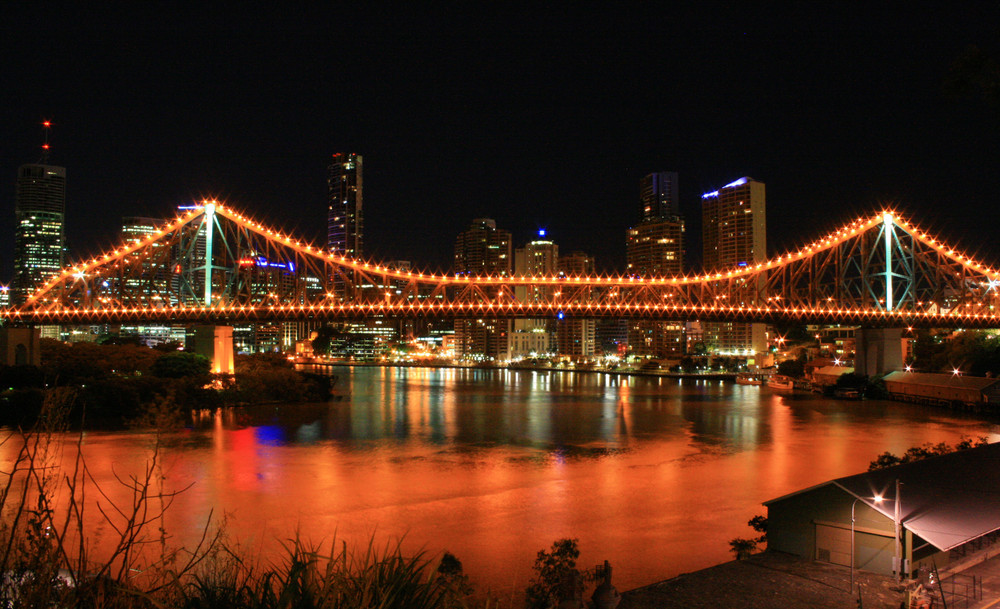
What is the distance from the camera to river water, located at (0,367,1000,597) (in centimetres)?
1694

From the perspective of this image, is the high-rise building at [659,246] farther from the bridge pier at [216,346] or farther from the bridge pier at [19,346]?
the bridge pier at [19,346]

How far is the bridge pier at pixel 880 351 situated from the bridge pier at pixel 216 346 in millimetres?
48269

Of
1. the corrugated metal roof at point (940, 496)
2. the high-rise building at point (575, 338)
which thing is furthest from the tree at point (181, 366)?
the high-rise building at point (575, 338)

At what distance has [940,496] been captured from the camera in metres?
12.8

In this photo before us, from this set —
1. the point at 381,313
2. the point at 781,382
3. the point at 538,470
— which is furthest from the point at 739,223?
the point at 538,470

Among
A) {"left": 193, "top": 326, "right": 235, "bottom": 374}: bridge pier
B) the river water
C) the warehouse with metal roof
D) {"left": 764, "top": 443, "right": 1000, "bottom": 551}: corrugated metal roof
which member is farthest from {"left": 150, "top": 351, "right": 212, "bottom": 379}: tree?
{"left": 764, "top": 443, "right": 1000, "bottom": 551}: corrugated metal roof

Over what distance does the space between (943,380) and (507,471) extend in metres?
38.5

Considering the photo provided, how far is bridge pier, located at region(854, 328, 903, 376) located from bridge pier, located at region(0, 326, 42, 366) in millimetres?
59942

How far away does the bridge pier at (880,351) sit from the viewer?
59.7 m

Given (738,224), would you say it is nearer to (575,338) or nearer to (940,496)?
(575,338)

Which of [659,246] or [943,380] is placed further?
[659,246]

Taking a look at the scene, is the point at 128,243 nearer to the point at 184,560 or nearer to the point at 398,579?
the point at 184,560

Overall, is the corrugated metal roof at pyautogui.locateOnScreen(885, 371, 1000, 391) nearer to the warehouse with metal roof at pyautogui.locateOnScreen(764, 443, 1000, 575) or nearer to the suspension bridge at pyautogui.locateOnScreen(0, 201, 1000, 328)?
the suspension bridge at pyautogui.locateOnScreen(0, 201, 1000, 328)

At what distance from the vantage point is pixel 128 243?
56.8 meters
